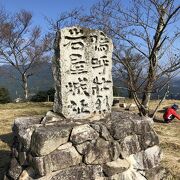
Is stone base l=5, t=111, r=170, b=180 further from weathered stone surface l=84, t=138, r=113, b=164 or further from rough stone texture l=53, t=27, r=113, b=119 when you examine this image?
rough stone texture l=53, t=27, r=113, b=119

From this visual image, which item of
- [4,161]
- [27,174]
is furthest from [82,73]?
[4,161]

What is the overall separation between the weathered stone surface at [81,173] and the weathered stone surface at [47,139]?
0.40m

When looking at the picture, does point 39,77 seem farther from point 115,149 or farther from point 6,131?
point 115,149

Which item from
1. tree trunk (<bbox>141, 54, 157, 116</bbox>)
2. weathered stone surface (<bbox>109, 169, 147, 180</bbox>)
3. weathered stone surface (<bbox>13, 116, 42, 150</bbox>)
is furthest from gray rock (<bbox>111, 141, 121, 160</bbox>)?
tree trunk (<bbox>141, 54, 157, 116</bbox>)

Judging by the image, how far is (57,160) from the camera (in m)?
4.91

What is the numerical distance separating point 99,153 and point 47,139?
0.93 meters

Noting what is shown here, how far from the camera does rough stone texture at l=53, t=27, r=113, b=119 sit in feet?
17.5

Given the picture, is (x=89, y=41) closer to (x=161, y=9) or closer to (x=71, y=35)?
(x=71, y=35)

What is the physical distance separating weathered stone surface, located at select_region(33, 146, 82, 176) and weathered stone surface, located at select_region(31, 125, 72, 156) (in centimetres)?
9

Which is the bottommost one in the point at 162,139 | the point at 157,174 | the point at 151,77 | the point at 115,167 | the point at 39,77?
the point at 157,174

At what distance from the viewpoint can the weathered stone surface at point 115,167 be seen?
5.28 meters

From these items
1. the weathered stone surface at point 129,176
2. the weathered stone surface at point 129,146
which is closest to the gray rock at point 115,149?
the weathered stone surface at point 129,146

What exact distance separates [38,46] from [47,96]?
139 inches

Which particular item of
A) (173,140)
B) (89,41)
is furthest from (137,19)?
(89,41)
